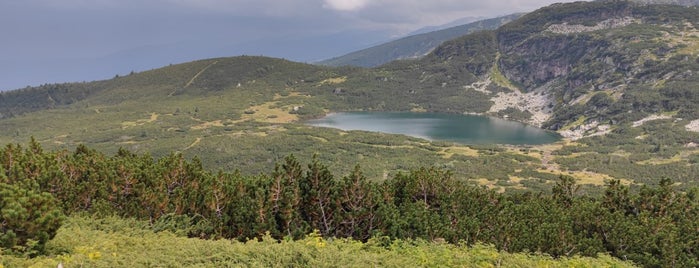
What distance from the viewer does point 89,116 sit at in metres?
194

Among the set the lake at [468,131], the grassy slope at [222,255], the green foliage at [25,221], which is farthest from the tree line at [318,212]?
the lake at [468,131]

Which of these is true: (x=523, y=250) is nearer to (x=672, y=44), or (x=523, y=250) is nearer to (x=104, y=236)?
(x=104, y=236)

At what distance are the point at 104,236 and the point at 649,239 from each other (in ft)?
91.6

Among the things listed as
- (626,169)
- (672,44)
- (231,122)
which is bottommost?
(626,169)

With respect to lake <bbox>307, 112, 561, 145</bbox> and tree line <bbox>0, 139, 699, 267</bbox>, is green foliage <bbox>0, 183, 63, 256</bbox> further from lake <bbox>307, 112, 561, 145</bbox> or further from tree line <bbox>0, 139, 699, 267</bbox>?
lake <bbox>307, 112, 561, 145</bbox>

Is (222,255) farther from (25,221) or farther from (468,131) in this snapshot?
(468,131)

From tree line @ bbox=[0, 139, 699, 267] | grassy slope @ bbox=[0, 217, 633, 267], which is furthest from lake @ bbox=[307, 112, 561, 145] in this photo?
grassy slope @ bbox=[0, 217, 633, 267]

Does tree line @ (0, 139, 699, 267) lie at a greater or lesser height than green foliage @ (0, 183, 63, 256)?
lesser

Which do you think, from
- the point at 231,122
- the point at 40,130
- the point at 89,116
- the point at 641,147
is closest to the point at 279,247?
the point at 641,147

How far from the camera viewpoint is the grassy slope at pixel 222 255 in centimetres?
1367

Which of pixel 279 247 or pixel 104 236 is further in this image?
pixel 104 236

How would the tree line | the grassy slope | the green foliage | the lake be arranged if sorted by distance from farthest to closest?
the lake, the tree line, the green foliage, the grassy slope

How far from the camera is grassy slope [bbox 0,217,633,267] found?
44.9 feet

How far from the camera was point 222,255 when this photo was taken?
14977 mm
